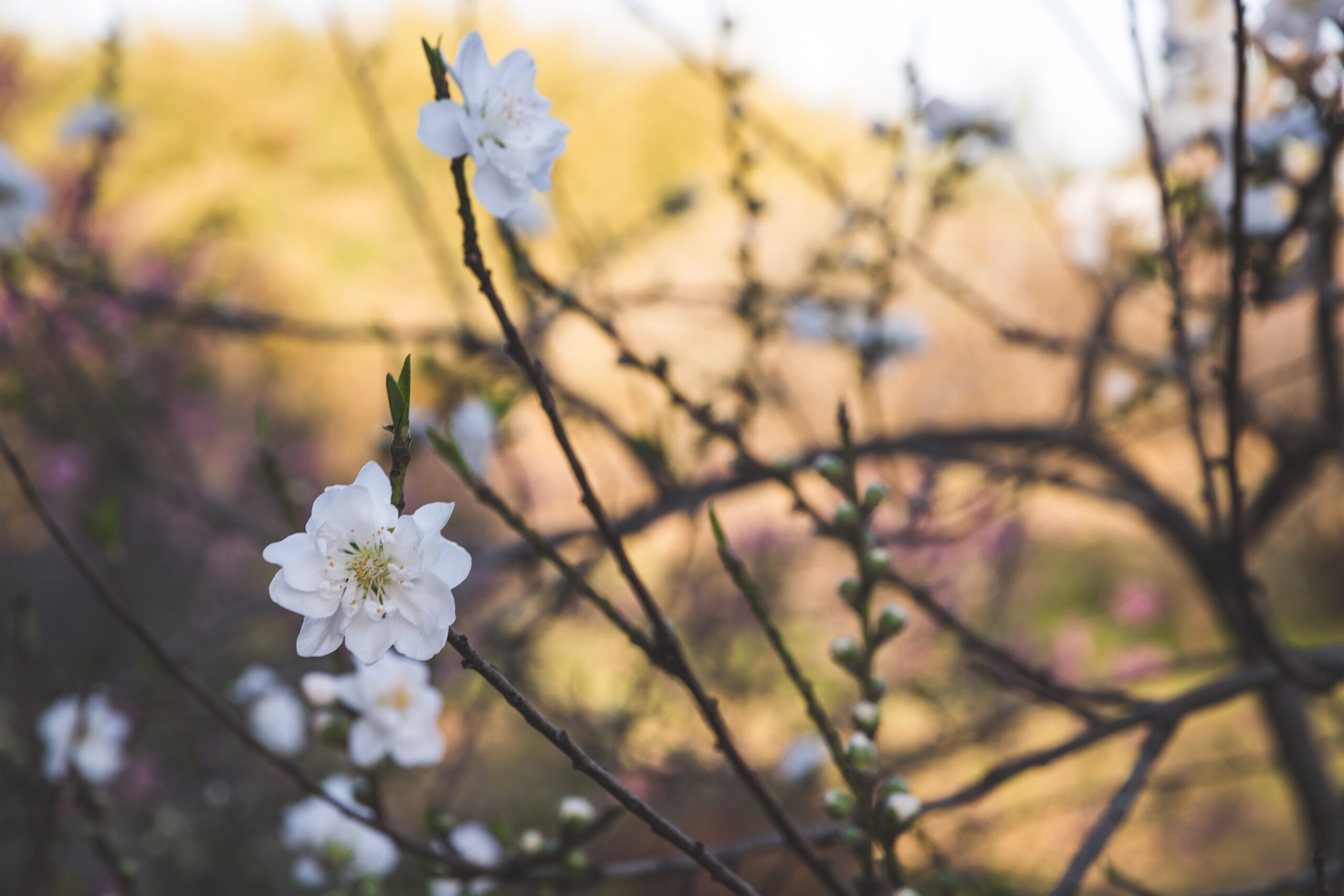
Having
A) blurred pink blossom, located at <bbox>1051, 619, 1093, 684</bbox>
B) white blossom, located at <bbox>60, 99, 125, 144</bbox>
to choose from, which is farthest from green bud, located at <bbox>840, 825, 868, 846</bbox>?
blurred pink blossom, located at <bbox>1051, 619, 1093, 684</bbox>

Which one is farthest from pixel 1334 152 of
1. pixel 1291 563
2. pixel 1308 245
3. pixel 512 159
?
pixel 1291 563

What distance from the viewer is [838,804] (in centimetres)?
44

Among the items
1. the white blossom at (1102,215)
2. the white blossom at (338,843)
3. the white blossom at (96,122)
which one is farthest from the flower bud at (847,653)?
the white blossom at (96,122)

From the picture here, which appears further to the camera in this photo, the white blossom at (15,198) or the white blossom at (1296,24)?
the white blossom at (15,198)

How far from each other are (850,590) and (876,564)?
0.02 metres

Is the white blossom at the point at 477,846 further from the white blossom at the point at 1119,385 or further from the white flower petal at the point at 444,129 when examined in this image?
the white blossom at the point at 1119,385

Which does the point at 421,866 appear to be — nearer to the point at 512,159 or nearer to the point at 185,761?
the point at 512,159

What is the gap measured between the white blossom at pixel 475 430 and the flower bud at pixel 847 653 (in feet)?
1.66

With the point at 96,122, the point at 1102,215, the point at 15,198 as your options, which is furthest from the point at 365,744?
the point at 1102,215

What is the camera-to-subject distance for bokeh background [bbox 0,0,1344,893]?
101 cm

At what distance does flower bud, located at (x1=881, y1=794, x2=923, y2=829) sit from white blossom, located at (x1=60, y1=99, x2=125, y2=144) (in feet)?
4.45

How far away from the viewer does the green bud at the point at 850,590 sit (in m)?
0.44

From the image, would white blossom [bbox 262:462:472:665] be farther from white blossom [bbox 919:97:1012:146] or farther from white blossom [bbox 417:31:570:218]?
white blossom [bbox 919:97:1012:146]

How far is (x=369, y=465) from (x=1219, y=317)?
34.3 inches
